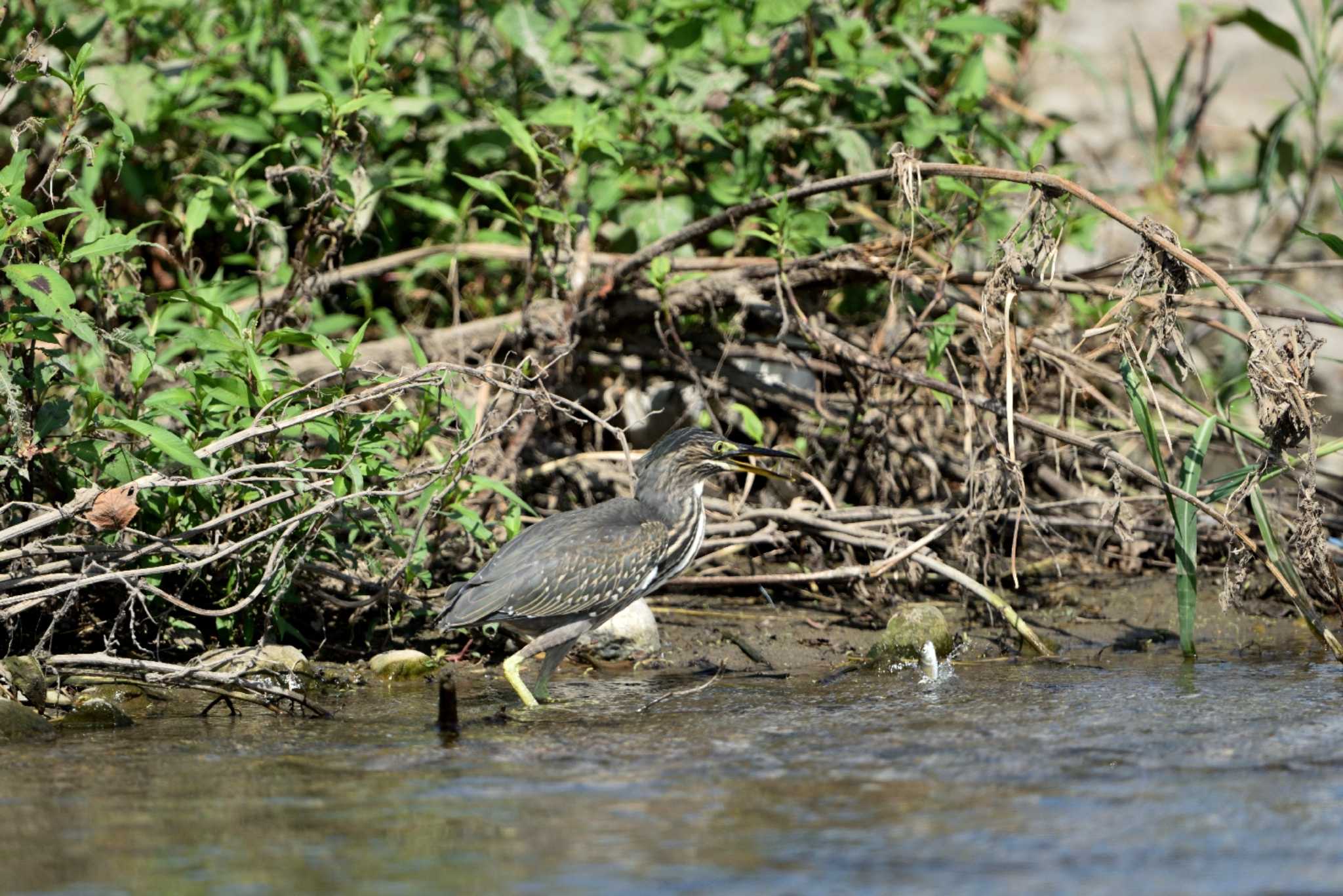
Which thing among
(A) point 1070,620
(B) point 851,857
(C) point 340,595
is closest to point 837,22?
(A) point 1070,620

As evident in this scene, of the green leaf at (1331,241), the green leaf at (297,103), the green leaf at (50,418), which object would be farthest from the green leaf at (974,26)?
the green leaf at (50,418)

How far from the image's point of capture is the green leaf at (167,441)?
196 inches

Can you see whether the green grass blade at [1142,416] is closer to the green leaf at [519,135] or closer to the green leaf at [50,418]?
the green leaf at [519,135]

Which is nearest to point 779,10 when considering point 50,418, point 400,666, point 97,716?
point 400,666

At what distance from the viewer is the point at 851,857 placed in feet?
11.9

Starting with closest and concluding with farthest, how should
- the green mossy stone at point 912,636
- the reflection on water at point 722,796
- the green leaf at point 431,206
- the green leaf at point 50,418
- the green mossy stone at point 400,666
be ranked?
the reflection on water at point 722,796
the green leaf at point 50,418
the green mossy stone at point 400,666
the green mossy stone at point 912,636
the green leaf at point 431,206

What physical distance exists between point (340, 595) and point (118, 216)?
2.91 m

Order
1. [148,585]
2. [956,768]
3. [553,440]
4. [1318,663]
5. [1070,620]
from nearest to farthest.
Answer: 1. [956,768]
2. [148,585]
3. [1318,663]
4. [1070,620]
5. [553,440]

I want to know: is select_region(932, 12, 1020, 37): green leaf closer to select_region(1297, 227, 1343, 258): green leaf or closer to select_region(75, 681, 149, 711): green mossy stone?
select_region(1297, 227, 1343, 258): green leaf

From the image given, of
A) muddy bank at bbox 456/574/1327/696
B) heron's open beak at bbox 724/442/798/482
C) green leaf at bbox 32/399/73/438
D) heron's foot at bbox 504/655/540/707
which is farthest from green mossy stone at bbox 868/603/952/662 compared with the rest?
green leaf at bbox 32/399/73/438

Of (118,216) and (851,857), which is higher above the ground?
(118,216)

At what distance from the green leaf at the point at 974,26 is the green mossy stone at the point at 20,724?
5.11m

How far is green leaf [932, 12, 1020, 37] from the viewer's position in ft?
24.1

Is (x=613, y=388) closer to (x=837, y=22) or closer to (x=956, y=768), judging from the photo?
(x=837, y=22)
